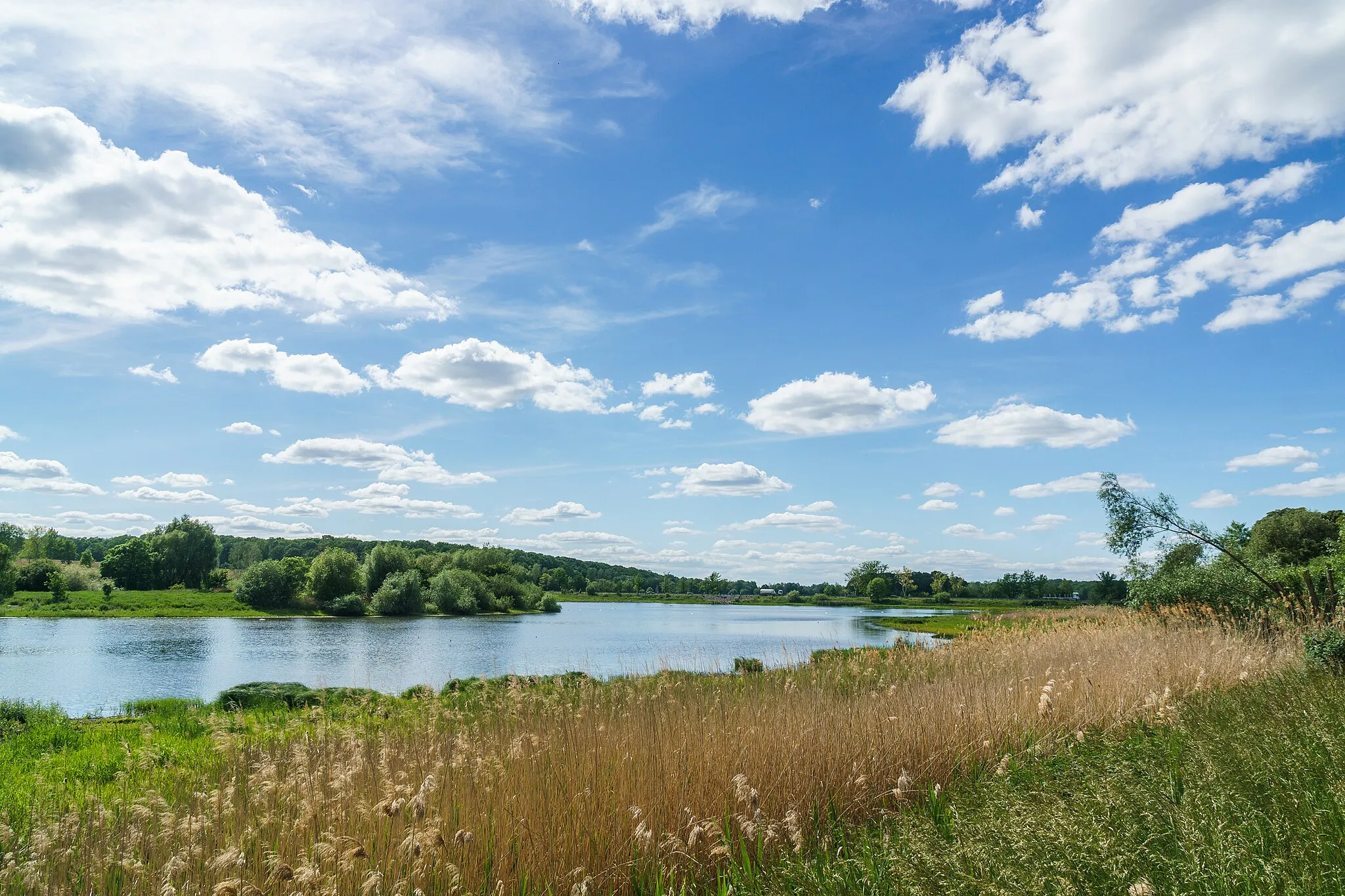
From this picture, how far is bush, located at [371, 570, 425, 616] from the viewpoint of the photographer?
6700 cm

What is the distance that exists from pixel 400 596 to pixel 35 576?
139 ft

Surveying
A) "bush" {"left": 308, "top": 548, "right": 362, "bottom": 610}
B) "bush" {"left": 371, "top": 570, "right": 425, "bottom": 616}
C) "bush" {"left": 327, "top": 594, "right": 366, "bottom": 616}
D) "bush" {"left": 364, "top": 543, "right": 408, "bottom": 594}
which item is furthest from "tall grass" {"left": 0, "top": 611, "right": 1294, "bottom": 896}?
"bush" {"left": 364, "top": 543, "right": 408, "bottom": 594}

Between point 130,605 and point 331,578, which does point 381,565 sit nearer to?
point 331,578

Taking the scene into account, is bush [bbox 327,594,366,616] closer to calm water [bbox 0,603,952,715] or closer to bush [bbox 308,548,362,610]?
bush [bbox 308,548,362,610]

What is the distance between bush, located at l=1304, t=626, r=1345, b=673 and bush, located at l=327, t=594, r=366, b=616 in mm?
69053

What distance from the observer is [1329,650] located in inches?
391

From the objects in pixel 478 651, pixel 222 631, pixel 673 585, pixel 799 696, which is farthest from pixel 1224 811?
pixel 673 585

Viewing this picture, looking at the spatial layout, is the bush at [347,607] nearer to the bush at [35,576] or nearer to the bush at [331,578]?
the bush at [331,578]

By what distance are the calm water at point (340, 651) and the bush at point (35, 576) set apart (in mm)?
25762

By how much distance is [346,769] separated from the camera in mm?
5113

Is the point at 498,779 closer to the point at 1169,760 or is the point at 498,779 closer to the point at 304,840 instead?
the point at 304,840

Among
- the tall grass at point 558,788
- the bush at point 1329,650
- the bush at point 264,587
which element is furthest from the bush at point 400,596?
the bush at point 1329,650

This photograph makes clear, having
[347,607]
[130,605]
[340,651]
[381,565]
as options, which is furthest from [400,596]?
[340,651]

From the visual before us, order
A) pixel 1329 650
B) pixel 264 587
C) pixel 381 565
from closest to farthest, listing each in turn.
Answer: pixel 1329 650 < pixel 264 587 < pixel 381 565
